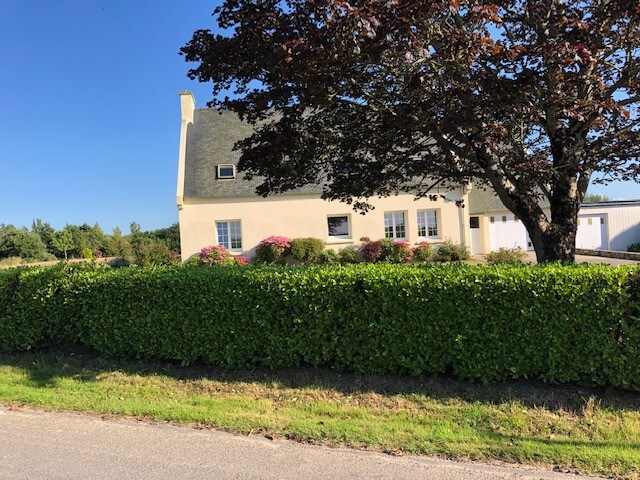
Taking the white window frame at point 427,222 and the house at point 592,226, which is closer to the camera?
the white window frame at point 427,222

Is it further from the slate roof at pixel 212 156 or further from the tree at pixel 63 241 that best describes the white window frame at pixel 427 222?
the tree at pixel 63 241

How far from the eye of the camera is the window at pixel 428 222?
62.2ft

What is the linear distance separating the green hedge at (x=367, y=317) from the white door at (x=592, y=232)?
20.7m

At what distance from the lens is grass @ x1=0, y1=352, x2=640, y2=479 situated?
3.30 metres

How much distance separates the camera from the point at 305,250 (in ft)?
57.1

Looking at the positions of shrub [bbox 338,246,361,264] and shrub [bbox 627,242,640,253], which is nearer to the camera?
shrub [bbox 338,246,361,264]

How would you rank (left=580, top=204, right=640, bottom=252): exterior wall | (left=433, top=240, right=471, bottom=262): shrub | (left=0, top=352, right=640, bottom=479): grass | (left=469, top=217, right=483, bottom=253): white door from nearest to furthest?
(left=0, top=352, right=640, bottom=479): grass, (left=433, top=240, right=471, bottom=262): shrub, (left=469, top=217, right=483, bottom=253): white door, (left=580, top=204, right=640, bottom=252): exterior wall

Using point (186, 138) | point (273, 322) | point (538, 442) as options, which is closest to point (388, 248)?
point (186, 138)

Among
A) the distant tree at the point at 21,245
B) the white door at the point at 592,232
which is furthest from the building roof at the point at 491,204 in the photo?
the distant tree at the point at 21,245

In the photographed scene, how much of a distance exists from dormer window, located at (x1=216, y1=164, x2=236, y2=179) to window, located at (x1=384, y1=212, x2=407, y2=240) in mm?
7202

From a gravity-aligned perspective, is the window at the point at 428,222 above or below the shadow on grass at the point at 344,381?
above

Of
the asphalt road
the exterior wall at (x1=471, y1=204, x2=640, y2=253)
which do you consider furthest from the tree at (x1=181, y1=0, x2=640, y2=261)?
the exterior wall at (x1=471, y1=204, x2=640, y2=253)

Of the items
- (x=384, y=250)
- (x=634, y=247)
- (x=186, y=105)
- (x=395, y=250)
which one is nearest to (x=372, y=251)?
(x=384, y=250)

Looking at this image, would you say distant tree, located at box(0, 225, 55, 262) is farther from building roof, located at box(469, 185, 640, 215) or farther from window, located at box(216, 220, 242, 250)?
building roof, located at box(469, 185, 640, 215)
